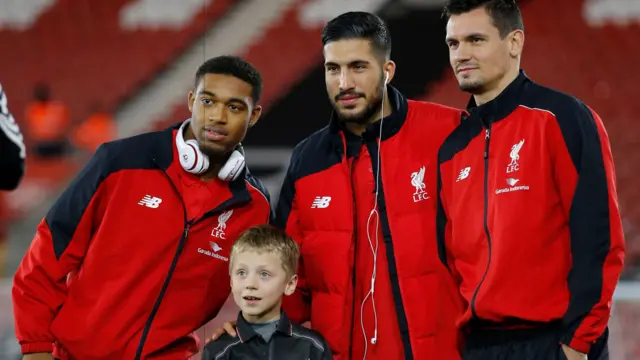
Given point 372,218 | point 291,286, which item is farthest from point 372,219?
point 291,286

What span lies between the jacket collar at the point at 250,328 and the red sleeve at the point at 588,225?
567mm

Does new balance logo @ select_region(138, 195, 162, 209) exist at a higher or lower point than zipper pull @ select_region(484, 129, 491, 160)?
lower

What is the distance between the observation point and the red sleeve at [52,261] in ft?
5.79

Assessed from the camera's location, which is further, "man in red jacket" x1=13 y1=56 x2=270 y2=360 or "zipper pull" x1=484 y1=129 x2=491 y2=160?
"man in red jacket" x1=13 y1=56 x2=270 y2=360

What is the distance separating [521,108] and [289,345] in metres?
0.69

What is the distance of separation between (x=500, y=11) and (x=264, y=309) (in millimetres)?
810

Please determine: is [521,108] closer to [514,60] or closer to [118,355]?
[514,60]

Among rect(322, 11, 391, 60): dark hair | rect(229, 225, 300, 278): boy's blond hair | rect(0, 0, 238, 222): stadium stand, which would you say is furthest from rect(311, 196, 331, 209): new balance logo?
rect(0, 0, 238, 222): stadium stand

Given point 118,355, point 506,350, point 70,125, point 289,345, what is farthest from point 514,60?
point 70,125

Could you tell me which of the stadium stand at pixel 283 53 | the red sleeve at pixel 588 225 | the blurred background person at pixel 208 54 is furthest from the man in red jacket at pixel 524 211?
the stadium stand at pixel 283 53

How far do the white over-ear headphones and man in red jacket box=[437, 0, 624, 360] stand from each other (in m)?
0.50

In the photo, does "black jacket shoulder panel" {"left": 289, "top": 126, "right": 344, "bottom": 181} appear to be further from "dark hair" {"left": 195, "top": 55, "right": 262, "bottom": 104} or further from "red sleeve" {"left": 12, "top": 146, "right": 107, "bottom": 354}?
"red sleeve" {"left": 12, "top": 146, "right": 107, "bottom": 354}

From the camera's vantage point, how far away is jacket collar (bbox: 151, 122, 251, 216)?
188 cm

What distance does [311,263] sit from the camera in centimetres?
187
